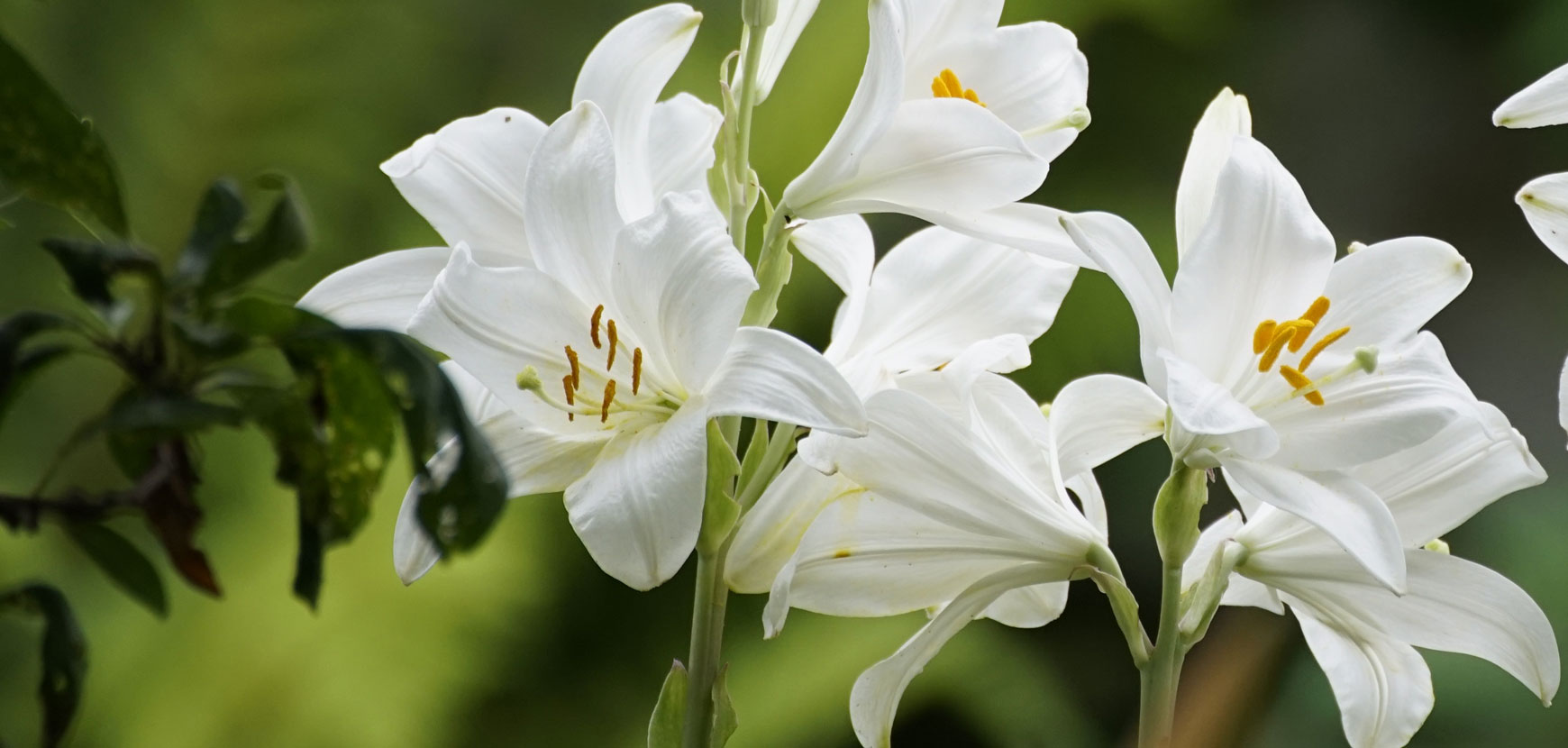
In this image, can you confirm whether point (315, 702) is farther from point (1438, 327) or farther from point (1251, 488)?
point (1438, 327)

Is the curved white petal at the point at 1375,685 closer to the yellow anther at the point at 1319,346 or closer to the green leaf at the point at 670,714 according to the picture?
the yellow anther at the point at 1319,346

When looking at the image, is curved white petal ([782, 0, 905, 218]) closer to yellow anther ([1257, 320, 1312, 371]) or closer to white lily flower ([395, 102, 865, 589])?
white lily flower ([395, 102, 865, 589])

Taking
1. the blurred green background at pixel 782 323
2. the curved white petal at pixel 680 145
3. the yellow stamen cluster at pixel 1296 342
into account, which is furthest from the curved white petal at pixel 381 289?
the blurred green background at pixel 782 323

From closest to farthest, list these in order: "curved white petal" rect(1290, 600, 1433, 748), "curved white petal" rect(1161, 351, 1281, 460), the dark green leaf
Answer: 1. the dark green leaf
2. "curved white petal" rect(1161, 351, 1281, 460)
3. "curved white petal" rect(1290, 600, 1433, 748)

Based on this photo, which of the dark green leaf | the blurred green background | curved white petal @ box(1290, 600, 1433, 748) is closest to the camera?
the dark green leaf

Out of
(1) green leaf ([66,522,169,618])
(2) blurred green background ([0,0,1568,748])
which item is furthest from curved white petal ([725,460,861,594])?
(2) blurred green background ([0,0,1568,748])

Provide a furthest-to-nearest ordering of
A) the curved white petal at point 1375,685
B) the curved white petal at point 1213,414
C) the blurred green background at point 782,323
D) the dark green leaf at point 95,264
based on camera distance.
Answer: the blurred green background at point 782,323, the curved white petal at point 1375,685, the curved white petal at point 1213,414, the dark green leaf at point 95,264

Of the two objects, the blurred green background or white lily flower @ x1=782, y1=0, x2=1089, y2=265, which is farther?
the blurred green background

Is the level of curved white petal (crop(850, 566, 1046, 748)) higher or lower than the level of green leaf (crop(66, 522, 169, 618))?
lower
